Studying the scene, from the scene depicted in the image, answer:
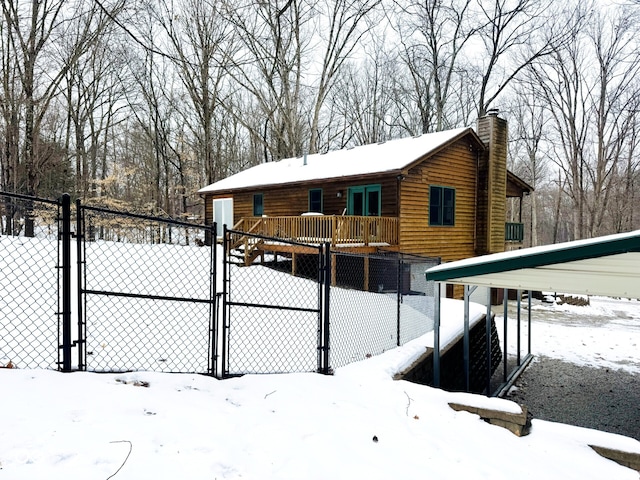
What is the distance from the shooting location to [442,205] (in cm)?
1518

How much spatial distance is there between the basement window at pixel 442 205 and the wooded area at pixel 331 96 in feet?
34.2

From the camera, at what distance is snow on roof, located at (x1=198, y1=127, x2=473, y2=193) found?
13.7 metres

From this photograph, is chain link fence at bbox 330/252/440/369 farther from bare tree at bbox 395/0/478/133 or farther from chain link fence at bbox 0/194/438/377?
bare tree at bbox 395/0/478/133

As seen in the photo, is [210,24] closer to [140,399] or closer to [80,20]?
[80,20]

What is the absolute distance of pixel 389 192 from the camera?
13.6 meters

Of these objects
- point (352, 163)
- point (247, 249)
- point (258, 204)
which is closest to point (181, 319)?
point (247, 249)

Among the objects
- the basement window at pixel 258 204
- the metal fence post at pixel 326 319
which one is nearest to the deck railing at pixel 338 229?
the basement window at pixel 258 204

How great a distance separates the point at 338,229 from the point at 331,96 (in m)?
22.8

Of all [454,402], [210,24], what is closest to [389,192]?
[454,402]

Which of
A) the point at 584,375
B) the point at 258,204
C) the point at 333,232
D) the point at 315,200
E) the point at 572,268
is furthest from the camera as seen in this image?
the point at 258,204

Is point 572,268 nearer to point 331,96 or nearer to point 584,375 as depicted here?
point 584,375

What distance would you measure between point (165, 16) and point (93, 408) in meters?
22.3

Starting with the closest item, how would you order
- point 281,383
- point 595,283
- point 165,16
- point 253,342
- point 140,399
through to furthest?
1. point 140,399
2. point 281,383
3. point 595,283
4. point 253,342
5. point 165,16

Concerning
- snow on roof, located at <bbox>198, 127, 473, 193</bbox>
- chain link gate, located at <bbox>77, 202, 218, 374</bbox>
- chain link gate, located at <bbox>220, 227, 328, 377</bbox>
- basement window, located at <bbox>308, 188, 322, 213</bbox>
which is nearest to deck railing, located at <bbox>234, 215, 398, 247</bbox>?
chain link gate, located at <bbox>220, 227, 328, 377</bbox>
